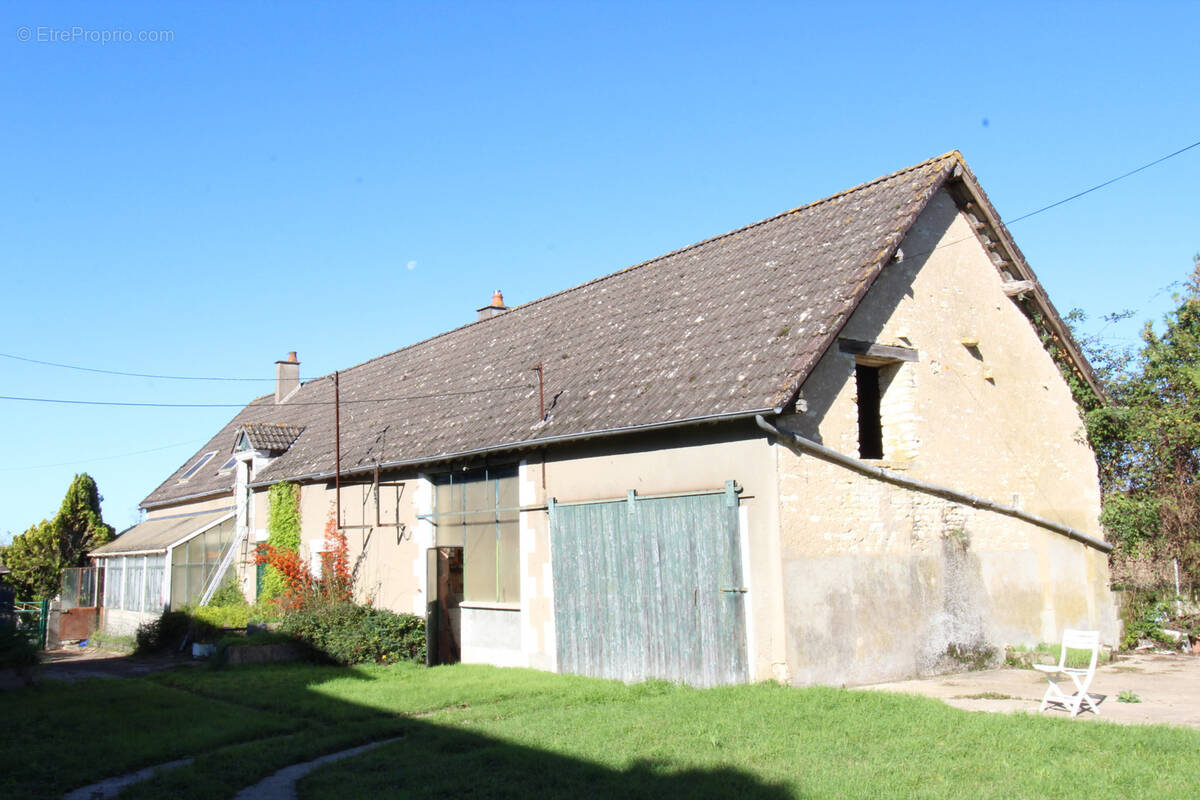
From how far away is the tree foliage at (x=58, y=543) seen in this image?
97.3 feet

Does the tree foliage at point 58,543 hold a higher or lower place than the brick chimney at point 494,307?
lower

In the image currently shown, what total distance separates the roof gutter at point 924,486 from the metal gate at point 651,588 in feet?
3.38

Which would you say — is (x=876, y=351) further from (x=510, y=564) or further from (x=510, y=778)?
(x=510, y=778)

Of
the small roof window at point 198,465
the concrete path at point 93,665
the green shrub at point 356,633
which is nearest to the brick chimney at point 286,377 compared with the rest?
the small roof window at point 198,465

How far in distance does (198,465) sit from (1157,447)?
2590 cm

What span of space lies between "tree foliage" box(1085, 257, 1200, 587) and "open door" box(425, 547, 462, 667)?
11.4 meters

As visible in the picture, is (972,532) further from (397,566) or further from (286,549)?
(286,549)

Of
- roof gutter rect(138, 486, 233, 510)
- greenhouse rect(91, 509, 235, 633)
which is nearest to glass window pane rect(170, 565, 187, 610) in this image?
greenhouse rect(91, 509, 235, 633)

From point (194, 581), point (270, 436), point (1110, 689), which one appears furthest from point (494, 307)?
point (1110, 689)

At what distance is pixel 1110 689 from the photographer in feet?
38.0

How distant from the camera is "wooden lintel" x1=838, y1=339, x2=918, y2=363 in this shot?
1292 cm

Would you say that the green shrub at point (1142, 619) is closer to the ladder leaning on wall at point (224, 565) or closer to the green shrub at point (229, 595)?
the green shrub at point (229, 595)

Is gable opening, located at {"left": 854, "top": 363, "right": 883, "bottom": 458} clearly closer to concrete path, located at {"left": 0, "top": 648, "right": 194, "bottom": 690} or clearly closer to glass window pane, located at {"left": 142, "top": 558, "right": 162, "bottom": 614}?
concrete path, located at {"left": 0, "top": 648, "right": 194, "bottom": 690}

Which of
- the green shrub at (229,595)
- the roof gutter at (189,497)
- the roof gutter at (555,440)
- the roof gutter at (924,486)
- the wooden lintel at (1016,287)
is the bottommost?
the green shrub at (229,595)
